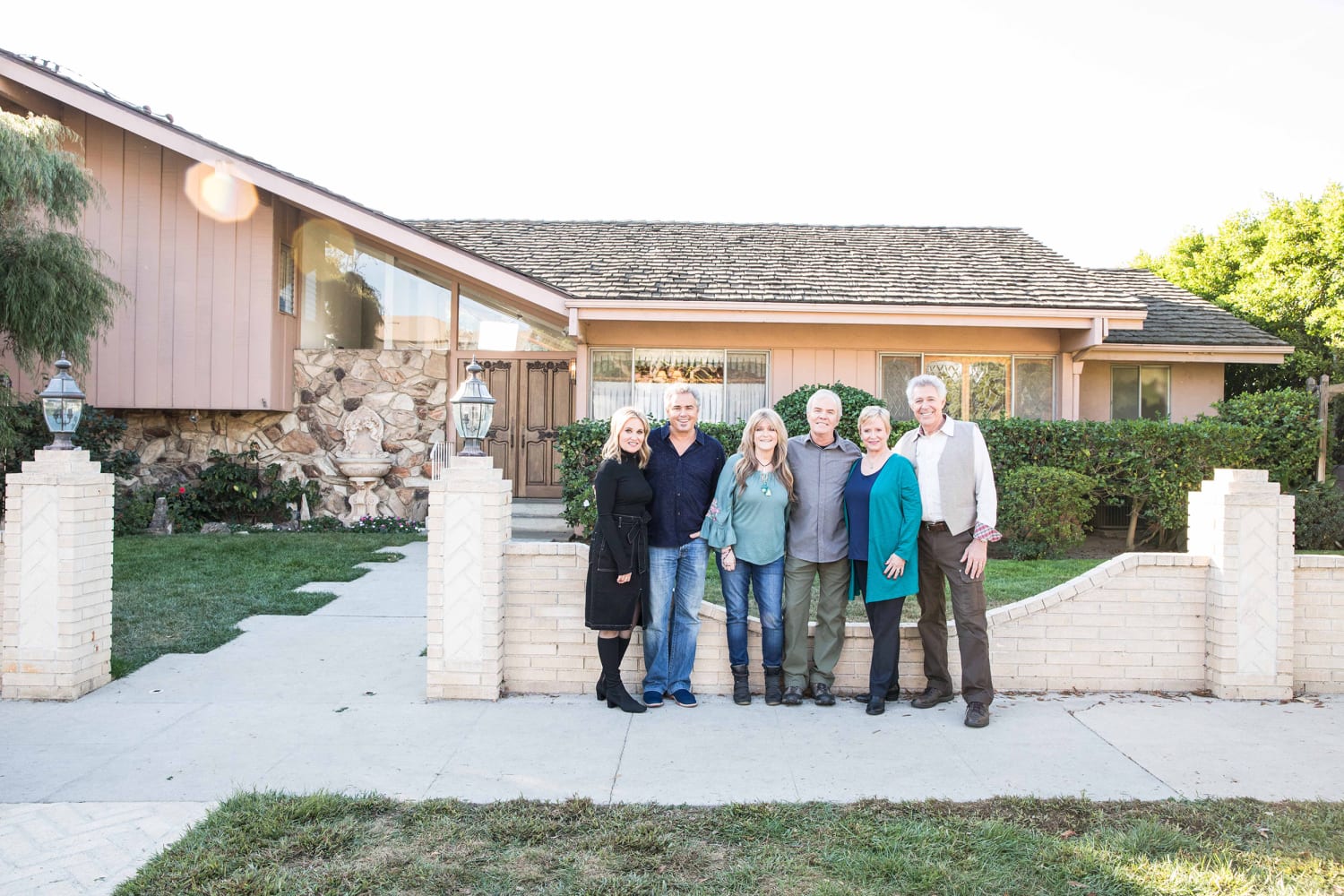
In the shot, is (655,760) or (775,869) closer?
(775,869)

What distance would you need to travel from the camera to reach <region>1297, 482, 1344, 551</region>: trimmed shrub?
34.1ft

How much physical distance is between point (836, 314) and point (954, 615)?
23.1ft

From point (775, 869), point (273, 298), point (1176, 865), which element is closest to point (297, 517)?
point (273, 298)

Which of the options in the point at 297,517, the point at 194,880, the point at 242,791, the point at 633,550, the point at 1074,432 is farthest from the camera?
the point at 297,517

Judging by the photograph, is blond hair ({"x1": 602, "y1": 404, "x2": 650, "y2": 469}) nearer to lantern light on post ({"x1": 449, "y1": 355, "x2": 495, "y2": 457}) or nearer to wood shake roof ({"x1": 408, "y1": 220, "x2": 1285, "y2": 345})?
lantern light on post ({"x1": 449, "y1": 355, "x2": 495, "y2": 457})

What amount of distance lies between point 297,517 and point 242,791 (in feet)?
30.5

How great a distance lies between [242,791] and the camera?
367 centimetres

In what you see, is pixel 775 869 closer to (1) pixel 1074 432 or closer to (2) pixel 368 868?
(2) pixel 368 868

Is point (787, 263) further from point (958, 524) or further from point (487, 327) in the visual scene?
point (958, 524)

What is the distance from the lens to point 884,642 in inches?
192

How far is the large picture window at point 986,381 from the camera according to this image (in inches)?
480

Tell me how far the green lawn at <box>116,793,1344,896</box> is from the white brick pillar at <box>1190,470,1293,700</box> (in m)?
1.58

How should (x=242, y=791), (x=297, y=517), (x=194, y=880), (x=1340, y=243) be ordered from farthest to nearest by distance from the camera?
1. (x=1340, y=243)
2. (x=297, y=517)
3. (x=242, y=791)
4. (x=194, y=880)

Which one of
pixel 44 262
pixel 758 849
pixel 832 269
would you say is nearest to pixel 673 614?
pixel 758 849
